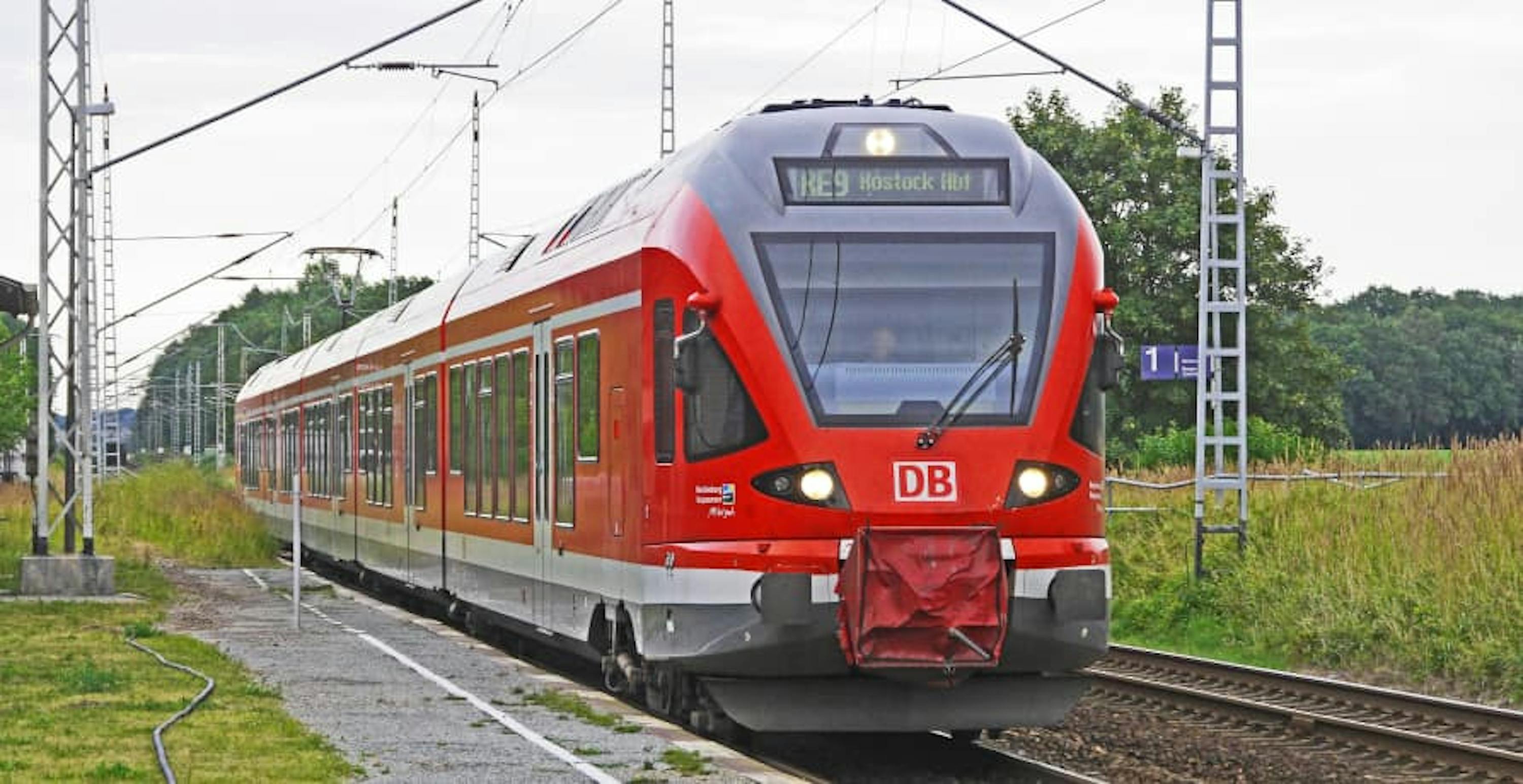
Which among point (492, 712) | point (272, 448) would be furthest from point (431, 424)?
point (272, 448)

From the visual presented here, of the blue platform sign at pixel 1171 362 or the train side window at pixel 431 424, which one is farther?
the blue platform sign at pixel 1171 362

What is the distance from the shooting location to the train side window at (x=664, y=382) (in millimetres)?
13664

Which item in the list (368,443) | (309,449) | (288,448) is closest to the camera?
(368,443)

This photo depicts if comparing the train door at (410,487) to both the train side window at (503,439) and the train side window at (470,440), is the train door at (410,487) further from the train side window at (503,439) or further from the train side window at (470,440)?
the train side window at (503,439)

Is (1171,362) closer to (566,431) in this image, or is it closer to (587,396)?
(566,431)

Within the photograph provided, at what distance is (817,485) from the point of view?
13039 millimetres

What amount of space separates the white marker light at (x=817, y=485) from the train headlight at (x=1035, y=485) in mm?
962

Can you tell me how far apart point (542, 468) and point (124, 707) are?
336 cm

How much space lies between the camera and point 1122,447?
181 feet

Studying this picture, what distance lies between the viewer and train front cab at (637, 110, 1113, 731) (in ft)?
42.5

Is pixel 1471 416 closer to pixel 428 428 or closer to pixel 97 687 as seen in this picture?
pixel 428 428

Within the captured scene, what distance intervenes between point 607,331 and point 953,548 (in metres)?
3.20

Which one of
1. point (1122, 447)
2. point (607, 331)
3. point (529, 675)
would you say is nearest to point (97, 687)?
point (529, 675)

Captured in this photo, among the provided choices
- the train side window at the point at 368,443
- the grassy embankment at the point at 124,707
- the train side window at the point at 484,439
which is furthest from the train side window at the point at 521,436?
the train side window at the point at 368,443
